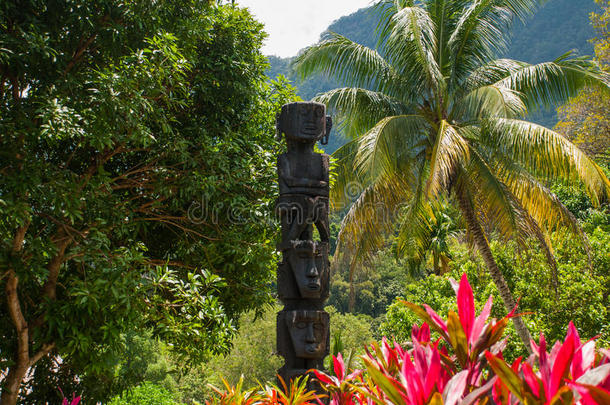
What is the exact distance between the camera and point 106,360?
6.08 metres

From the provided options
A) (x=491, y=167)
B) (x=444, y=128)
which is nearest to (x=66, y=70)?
(x=444, y=128)

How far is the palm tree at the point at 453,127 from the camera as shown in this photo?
798 cm

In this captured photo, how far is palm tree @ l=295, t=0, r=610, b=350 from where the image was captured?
7984 millimetres

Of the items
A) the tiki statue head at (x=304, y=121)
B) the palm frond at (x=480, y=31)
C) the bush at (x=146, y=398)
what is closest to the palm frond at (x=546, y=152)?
the palm frond at (x=480, y=31)

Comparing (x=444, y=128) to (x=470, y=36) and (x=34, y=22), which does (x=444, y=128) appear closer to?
(x=470, y=36)

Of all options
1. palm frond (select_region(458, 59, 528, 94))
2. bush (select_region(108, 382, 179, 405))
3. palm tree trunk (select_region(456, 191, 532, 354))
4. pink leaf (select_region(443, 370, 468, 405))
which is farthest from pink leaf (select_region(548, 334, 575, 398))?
bush (select_region(108, 382, 179, 405))

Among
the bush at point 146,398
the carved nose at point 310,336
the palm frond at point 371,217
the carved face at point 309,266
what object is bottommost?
the bush at point 146,398

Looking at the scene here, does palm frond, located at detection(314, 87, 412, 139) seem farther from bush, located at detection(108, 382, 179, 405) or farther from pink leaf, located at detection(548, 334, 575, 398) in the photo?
pink leaf, located at detection(548, 334, 575, 398)

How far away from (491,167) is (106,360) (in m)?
7.19

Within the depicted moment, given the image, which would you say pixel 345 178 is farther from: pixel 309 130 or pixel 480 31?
pixel 309 130

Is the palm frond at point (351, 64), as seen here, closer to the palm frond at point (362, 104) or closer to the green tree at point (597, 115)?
the palm frond at point (362, 104)

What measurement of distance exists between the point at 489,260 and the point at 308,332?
199 inches

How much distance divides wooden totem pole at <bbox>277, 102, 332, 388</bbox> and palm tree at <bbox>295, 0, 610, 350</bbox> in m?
2.18

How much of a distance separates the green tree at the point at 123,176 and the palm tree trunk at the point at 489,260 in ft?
12.8
